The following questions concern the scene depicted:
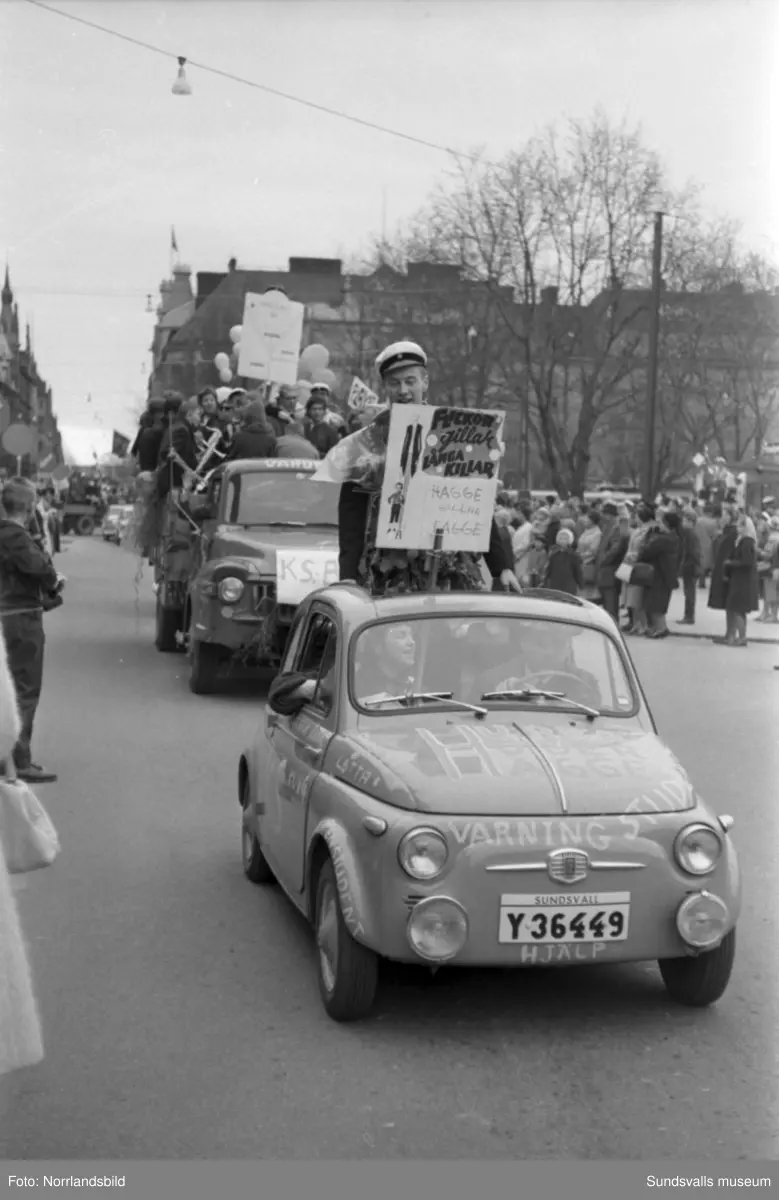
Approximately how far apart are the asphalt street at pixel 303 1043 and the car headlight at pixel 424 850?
0.56m

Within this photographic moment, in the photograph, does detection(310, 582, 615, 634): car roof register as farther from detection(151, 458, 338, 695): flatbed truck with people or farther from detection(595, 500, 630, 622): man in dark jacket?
detection(595, 500, 630, 622): man in dark jacket

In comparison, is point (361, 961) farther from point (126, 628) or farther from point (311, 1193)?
point (126, 628)

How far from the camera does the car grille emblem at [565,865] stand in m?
5.34

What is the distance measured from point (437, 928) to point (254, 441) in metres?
12.1

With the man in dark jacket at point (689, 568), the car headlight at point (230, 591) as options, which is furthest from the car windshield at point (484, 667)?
the man in dark jacket at point (689, 568)

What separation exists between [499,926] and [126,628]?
1785cm

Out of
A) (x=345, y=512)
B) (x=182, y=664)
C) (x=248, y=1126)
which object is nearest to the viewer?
(x=248, y=1126)

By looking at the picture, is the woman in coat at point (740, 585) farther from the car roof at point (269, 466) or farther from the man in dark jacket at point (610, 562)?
the car roof at point (269, 466)

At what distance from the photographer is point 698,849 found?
553 centimetres

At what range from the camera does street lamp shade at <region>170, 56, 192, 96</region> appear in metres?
9.04

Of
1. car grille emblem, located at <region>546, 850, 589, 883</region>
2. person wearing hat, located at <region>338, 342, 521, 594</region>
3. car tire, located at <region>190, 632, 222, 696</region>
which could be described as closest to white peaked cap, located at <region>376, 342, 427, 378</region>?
person wearing hat, located at <region>338, 342, 521, 594</region>

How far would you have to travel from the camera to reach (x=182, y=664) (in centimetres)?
1784

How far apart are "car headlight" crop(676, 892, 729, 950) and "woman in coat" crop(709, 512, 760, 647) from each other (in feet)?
58.5

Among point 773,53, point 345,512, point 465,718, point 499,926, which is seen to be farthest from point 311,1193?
point 345,512
